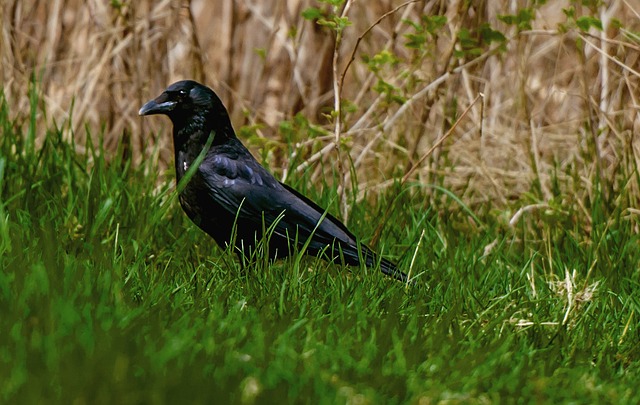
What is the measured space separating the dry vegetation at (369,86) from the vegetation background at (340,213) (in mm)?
19

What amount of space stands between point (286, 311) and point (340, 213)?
5.37ft

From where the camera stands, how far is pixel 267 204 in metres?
4.22

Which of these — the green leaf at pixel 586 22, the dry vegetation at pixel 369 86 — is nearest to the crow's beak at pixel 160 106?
the dry vegetation at pixel 369 86

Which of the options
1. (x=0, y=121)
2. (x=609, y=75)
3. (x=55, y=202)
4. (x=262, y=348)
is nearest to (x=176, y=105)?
(x=55, y=202)

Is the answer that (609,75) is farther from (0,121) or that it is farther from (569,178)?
(0,121)

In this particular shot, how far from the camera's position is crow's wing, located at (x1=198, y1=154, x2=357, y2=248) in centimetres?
415

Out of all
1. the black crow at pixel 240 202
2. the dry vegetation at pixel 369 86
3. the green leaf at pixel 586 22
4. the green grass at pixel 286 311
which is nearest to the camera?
the green grass at pixel 286 311

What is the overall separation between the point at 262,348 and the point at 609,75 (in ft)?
11.5

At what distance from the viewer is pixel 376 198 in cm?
522

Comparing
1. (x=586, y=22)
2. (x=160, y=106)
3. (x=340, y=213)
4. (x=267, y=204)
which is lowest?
(x=340, y=213)

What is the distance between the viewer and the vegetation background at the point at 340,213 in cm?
268

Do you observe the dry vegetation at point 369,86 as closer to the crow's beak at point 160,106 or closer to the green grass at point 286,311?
the green grass at point 286,311

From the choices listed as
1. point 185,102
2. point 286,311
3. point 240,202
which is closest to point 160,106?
point 185,102

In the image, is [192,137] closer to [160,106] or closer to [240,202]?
[160,106]
